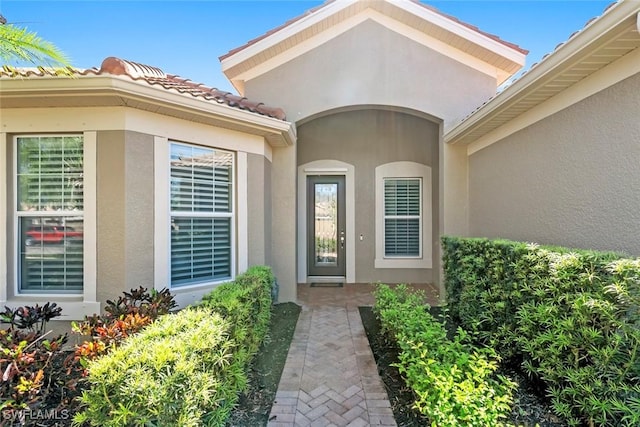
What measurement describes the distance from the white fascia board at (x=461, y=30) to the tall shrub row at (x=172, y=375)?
6798mm

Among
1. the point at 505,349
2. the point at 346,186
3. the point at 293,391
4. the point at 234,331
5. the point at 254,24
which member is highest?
the point at 254,24

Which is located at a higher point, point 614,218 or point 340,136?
point 340,136

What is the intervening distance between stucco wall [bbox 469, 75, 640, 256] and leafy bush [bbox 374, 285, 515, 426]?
190cm

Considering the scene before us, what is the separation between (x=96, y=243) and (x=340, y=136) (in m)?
6.25

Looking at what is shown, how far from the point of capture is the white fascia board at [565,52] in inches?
101

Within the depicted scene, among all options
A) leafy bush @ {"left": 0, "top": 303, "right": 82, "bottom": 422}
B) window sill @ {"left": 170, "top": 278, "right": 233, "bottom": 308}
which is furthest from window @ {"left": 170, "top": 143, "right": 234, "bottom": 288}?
leafy bush @ {"left": 0, "top": 303, "right": 82, "bottom": 422}

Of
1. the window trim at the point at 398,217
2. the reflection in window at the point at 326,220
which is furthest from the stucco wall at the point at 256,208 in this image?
the window trim at the point at 398,217

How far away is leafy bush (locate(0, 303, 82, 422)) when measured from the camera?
8.25 feet

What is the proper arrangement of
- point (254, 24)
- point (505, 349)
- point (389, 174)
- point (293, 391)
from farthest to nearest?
point (389, 174)
point (254, 24)
point (505, 349)
point (293, 391)

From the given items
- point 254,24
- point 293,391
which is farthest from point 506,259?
point 254,24

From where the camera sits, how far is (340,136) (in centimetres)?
858

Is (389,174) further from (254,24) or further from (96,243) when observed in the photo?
(96,243)

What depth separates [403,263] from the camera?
28.0ft

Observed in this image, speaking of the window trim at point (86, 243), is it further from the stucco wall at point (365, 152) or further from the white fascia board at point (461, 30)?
the white fascia board at point (461, 30)
